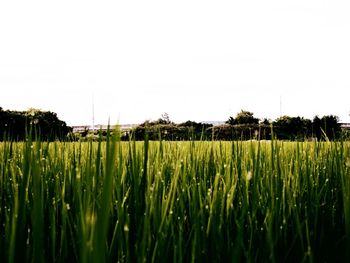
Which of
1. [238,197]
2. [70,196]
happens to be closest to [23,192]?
[70,196]

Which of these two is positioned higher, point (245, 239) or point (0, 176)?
point (0, 176)

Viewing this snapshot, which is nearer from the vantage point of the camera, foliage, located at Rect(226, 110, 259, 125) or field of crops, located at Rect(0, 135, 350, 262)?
field of crops, located at Rect(0, 135, 350, 262)

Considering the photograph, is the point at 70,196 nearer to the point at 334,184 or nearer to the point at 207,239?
the point at 207,239

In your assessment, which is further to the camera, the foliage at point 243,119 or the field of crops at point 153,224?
the foliage at point 243,119

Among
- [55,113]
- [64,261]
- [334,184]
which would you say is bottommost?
Answer: [64,261]

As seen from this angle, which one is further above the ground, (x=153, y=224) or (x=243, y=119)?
(x=243, y=119)

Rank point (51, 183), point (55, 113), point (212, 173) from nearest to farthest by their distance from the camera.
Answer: point (51, 183), point (212, 173), point (55, 113)

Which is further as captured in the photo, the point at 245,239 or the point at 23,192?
the point at 245,239

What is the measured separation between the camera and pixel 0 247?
3.04ft

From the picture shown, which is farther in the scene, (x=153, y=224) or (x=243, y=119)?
(x=243, y=119)

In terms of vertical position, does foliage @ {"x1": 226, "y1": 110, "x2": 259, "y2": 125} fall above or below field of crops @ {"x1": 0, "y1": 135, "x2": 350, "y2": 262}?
above

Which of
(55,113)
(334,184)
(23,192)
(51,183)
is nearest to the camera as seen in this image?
(23,192)

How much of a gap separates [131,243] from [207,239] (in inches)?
9.4

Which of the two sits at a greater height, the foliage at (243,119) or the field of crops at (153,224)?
the foliage at (243,119)
